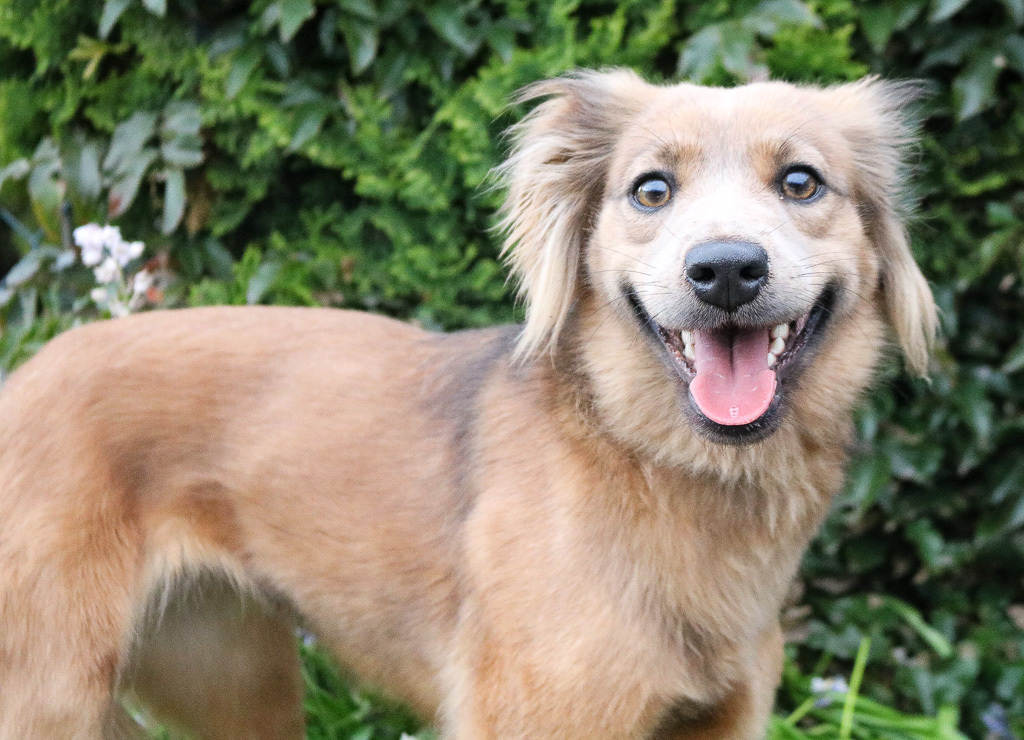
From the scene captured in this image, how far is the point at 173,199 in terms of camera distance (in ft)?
12.5

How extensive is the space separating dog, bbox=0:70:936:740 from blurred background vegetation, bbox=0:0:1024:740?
2.41 feet

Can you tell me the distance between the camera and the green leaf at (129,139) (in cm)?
386

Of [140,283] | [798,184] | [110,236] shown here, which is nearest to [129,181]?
[110,236]

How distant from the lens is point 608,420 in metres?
2.48

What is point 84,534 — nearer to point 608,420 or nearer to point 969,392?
point 608,420

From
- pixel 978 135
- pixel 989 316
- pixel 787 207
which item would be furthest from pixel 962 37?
pixel 787 207

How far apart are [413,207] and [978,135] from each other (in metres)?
1.88

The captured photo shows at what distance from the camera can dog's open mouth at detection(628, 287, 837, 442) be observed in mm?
2262

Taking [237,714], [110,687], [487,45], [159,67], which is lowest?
[237,714]

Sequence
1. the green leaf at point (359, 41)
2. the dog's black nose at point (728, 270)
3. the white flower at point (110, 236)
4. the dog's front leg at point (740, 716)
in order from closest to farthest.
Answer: the dog's black nose at point (728, 270) < the dog's front leg at point (740, 716) < the green leaf at point (359, 41) < the white flower at point (110, 236)

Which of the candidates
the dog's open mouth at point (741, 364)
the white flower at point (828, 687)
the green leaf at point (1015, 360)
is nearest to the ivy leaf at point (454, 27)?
the dog's open mouth at point (741, 364)

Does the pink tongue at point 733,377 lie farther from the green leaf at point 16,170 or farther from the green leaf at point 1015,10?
the green leaf at point 16,170

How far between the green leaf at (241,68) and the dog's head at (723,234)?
1.32 m

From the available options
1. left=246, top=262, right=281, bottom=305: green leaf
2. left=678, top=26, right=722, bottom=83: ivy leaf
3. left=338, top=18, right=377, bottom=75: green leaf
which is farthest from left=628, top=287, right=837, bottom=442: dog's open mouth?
left=246, top=262, right=281, bottom=305: green leaf
